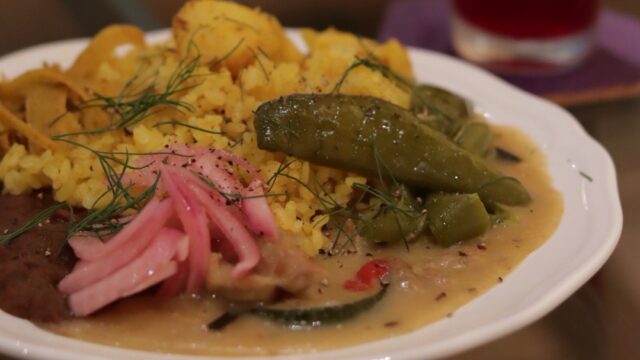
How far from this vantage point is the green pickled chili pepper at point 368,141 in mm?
2057

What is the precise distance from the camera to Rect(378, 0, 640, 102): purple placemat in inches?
132

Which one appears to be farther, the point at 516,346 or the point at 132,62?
the point at 132,62

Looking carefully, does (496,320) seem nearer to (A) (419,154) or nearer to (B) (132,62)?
(A) (419,154)

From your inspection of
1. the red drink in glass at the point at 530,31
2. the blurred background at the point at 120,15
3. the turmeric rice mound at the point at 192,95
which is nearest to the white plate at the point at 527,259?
the turmeric rice mound at the point at 192,95

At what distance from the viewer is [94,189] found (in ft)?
6.61

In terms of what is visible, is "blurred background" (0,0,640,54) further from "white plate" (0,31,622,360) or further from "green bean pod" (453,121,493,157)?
"green bean pod" (453,121,493,157)

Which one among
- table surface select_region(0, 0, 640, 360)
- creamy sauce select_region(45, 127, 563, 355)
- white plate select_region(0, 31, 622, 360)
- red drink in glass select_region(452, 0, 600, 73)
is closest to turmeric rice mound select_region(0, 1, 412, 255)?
creamy sauce select_region(45, 127, 563, 355)

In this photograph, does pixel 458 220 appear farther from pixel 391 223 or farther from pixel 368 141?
pixel 368 141

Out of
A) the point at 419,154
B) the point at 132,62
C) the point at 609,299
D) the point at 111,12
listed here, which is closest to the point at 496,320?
the point at 419,154

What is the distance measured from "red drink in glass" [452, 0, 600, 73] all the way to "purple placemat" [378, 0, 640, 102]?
7 cm

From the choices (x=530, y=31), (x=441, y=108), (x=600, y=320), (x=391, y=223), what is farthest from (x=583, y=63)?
(x=391, y=223)

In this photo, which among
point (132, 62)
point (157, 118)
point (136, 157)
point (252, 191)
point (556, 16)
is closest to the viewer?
point (252, 191)

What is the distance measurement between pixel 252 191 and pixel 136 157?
0.34 meters

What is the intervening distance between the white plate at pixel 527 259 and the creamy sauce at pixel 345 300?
4 cm
